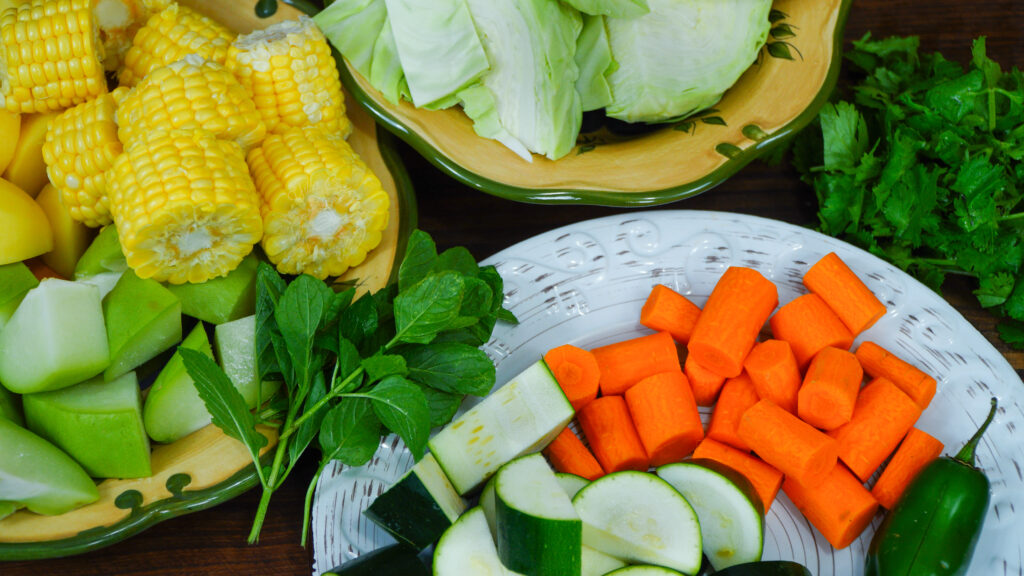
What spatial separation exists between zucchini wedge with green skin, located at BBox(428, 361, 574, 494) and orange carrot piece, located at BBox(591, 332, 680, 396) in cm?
17

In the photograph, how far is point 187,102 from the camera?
52.7 inches

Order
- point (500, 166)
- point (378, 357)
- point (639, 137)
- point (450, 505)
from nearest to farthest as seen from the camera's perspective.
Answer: point (378, 357), point (450, 505), point (500, 166), point (639, 137)

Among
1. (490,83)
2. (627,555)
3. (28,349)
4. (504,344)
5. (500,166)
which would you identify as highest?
(490,83)

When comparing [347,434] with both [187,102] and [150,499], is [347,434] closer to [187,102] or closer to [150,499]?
[150,499]

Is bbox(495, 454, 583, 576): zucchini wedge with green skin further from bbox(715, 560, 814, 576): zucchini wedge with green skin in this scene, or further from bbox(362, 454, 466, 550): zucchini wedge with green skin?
bbox(715, 560, 814, 576): zucchini wedge with green skin

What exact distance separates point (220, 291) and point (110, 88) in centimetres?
60

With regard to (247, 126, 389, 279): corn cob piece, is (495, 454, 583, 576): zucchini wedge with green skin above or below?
below

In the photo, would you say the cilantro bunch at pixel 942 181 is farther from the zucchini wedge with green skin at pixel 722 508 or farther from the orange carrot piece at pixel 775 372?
the zucchini wedge with green skin at pixel 722 508

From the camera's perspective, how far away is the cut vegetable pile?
1.26 meters

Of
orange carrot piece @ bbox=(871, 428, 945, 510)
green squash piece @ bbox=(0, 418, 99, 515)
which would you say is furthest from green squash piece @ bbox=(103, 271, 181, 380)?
orange carrot piece @ bbox=(871, 428, 945, 510)

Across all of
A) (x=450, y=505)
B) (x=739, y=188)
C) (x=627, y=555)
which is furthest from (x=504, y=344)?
(x=739, y=188)

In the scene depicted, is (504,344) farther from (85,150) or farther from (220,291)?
(85,150)

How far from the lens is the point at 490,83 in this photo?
1.50 m

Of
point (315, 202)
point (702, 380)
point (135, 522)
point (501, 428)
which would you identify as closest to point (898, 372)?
point (702, 380)
